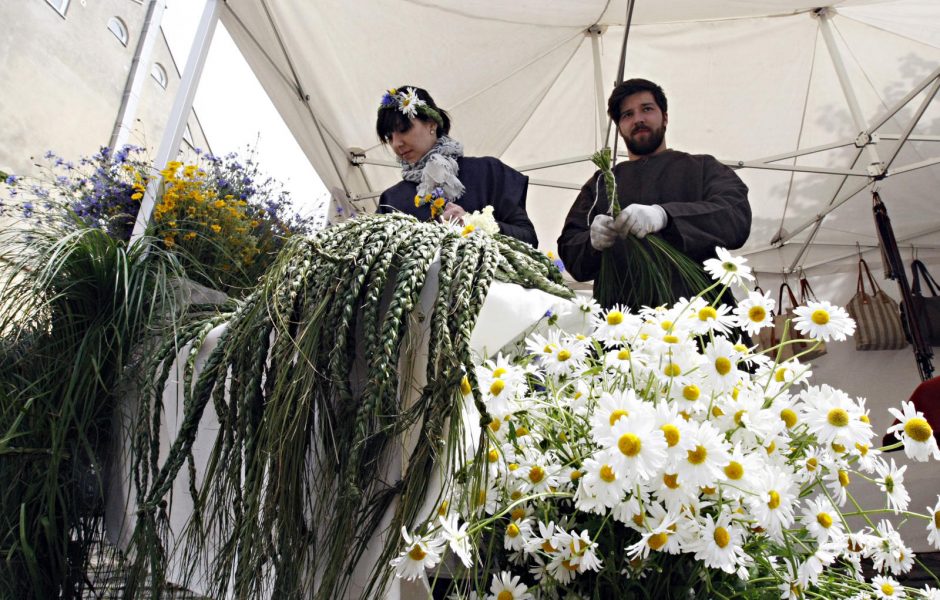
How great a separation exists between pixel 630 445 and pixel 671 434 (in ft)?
0.11

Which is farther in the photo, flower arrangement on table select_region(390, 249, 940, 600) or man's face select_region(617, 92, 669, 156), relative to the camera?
man's face select_region(617, 92, 669, 156)

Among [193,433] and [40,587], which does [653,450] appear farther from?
[40,587]

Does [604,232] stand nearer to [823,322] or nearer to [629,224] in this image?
[629,224]

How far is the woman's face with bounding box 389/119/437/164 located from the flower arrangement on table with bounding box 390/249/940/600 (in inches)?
44.6

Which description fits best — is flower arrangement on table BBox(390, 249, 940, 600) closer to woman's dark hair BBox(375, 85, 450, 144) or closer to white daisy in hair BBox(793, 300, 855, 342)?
white daisy in hair BBox(793, 300, 855, 342)

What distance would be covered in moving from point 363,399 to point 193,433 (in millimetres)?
253

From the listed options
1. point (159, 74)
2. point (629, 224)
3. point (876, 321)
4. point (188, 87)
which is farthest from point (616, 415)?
point (159, 74)

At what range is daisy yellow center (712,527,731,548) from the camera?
0.45 meters

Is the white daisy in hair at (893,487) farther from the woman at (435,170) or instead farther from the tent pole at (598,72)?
the tent pole at (598,72)

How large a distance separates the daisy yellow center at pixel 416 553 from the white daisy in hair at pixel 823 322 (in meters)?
0.38

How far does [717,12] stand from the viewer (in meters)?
2.78

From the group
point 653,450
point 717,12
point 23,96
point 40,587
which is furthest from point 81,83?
point 653,450

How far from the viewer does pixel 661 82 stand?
3.20 m

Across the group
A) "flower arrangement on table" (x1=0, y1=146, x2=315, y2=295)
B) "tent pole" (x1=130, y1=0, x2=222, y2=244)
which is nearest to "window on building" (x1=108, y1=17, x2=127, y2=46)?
"tent pole" (x1=130, y1=0, x2=222, y2=244)
